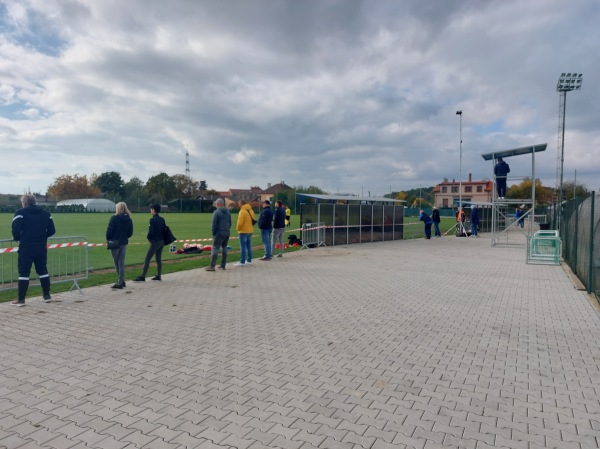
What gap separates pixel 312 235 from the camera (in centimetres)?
1880

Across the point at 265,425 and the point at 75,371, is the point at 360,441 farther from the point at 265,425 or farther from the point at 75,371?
the point at 75,371

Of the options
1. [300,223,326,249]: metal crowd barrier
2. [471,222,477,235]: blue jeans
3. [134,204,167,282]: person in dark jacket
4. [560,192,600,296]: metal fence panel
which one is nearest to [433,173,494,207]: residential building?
[471,222,477,235]: blue jeans

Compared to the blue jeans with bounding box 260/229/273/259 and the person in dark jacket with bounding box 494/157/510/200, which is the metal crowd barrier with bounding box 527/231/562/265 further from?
the blue jeans with bounding box 260/229/273/259

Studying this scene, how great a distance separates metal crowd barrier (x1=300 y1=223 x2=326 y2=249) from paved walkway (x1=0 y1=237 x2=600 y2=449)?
938cm

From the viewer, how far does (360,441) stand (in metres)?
3.30

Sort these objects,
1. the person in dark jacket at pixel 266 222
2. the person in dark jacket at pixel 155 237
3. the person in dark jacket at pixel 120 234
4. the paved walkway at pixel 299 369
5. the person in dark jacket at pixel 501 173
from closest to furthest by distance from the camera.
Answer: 1. the paved walkway at pixel 299 369
2. the person in dark jacket at pixel 120 234
3. the person in dark jacket at pixel 155 237
4. the person in dark jacket at pixel 266 222
5. the person in dark jacket at pixel 501 173

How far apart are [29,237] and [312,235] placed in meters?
12.5

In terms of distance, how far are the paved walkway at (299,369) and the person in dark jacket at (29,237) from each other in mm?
488

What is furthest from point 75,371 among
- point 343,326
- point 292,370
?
point 343,326

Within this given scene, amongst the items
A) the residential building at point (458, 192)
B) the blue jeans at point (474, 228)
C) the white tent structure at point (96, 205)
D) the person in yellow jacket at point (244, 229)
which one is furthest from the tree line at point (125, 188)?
the person in yellow jacket at point (244, 229)

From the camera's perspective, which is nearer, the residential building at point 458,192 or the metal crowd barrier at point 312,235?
the metal crowd barrier at point 312,235

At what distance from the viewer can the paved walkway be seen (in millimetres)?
3439

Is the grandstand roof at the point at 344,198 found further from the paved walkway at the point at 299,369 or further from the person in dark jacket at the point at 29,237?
the person in dark jacket at the point at 29,237

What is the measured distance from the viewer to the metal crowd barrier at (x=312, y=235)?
1855cm
